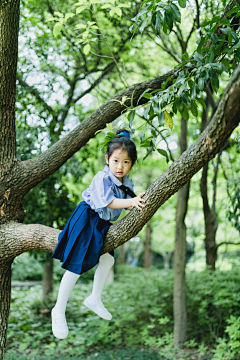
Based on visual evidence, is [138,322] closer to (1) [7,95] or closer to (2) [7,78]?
(1) [7,95]

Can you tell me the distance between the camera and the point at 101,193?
88.4 inches

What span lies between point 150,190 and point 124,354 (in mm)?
3081

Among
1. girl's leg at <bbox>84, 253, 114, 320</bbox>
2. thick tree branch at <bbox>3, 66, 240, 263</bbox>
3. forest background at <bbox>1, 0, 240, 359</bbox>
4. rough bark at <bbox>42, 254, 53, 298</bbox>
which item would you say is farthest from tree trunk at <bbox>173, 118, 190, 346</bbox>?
rough bark at <bbox>42, 254, 53, 298</bbox>

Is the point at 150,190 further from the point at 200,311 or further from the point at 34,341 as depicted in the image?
the point at 34,341

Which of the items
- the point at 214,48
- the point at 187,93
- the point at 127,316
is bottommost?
the point at 127,316

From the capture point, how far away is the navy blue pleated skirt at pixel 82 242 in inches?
88.3

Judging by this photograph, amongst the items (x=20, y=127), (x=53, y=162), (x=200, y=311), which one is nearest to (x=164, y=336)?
(x=200, y=311)

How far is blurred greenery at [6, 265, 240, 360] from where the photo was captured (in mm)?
4320

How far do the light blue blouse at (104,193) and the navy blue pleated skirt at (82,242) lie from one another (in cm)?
7

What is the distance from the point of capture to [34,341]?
15.0 ft

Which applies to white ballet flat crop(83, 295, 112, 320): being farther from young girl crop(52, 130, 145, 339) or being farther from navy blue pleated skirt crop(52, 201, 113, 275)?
navy blue pleated skirt crop(52, 201, 113, 275)

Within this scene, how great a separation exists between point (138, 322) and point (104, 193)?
11.1 ft

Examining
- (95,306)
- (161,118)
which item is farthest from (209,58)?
(95,306)

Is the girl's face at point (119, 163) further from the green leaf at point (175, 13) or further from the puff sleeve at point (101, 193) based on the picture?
the green leaf at point (175, 13)
